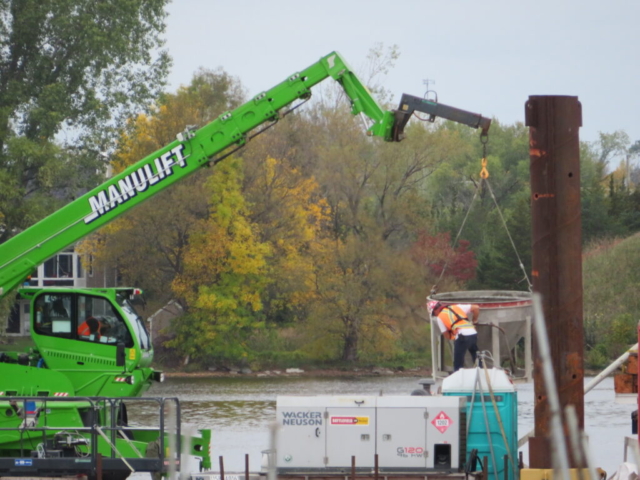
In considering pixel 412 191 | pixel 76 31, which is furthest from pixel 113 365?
pixel 412 191

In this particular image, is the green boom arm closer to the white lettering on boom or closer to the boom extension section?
the white lettering on boom

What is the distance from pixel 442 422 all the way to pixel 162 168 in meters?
6.02

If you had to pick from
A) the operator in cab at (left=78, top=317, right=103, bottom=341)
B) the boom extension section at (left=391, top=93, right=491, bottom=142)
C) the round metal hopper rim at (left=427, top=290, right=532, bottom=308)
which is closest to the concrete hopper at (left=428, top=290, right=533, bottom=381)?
the round metal hopper rim at (left=427, top=290, right=532, bottom=308)

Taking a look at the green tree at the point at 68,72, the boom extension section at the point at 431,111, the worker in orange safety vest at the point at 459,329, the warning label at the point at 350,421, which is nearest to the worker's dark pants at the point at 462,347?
the worker in orange safety vest at the point at 459,329

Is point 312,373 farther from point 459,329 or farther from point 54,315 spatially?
point 459,329

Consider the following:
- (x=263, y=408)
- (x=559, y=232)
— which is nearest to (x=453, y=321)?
(x=559, y=232)

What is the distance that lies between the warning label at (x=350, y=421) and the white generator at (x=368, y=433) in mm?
11

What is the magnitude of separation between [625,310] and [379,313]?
11025 mm

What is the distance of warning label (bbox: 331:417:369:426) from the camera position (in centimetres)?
1326

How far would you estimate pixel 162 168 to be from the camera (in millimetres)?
16594

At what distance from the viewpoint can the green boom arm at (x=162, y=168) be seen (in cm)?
1590

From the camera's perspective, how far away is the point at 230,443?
25.8 m

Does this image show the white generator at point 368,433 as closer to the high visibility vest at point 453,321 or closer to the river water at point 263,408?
the river water at point 263,408

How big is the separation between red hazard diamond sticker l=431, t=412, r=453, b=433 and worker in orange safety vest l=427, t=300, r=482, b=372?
79.7 inches
